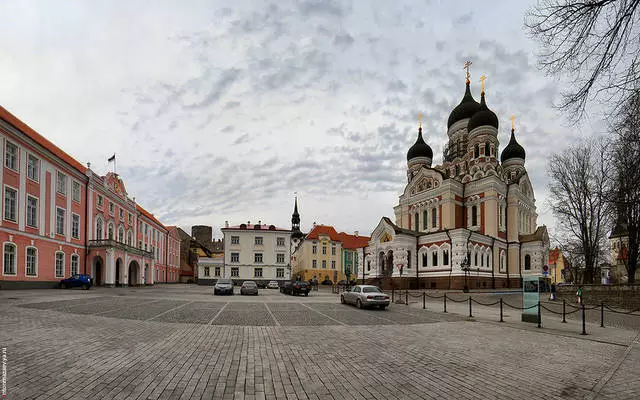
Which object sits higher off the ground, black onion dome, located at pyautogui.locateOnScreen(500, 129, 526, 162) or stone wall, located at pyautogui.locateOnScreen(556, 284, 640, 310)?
black onion dome, located at pyautogui.locateOnScreen(500, 129, 526, 162)

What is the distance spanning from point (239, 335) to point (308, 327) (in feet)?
9.03

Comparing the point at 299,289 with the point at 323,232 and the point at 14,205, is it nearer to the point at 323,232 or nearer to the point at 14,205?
the point at 14,205

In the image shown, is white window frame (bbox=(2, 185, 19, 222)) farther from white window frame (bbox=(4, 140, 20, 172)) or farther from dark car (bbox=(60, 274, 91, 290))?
dark car (bbox=(60, 274, 91, 290))

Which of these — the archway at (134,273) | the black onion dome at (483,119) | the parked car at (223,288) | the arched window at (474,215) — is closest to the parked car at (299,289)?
the parked car at (223,288)

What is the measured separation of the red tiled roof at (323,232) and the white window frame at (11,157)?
55.0 meters

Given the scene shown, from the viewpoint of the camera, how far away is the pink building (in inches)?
1102

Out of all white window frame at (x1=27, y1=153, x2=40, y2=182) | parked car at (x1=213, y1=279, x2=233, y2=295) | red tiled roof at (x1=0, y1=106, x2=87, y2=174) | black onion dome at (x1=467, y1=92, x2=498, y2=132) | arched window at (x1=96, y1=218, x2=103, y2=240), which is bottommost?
parked car at (x1=213, y1=279, x2=233, y2=295)

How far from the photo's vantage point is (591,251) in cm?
3122

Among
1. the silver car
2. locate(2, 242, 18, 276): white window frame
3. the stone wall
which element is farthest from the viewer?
locate(2, 242, 18, 276): white window frame

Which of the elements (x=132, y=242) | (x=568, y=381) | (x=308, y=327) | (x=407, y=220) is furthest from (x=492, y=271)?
(x=132, y=242)

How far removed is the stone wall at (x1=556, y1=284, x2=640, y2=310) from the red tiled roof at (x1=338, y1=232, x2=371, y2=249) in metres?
58.1

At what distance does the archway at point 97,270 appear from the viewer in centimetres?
4053

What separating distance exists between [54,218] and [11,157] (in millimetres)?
7014

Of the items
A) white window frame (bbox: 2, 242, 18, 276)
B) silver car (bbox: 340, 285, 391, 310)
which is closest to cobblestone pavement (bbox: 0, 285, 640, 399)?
silver car (bbox: 340, 285, 391, 310)
